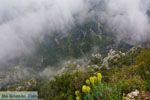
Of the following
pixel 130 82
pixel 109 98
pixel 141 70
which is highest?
pixel 141 70

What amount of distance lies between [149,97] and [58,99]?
4950mm

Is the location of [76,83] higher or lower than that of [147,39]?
lower

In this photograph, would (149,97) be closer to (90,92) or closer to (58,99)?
(90,92)

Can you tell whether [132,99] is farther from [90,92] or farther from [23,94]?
[23,94]

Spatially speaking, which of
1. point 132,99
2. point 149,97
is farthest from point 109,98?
point 149,97

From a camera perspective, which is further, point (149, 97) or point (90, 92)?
point (149, 97)

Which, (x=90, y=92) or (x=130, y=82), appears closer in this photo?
A: (x=90, y=92)

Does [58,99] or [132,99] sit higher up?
[58,99]

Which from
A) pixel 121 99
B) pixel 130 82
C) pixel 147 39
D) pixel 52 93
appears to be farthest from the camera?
pixel 147 39

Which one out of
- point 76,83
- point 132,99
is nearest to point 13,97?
point 132,99

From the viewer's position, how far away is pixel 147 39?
196m

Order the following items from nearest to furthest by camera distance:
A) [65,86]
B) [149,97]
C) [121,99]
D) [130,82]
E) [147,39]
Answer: [121,99] → [149,97] → [130,82] → [65,86] → [147,39]

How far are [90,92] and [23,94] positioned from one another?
210 cm

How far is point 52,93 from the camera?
16.7 m
